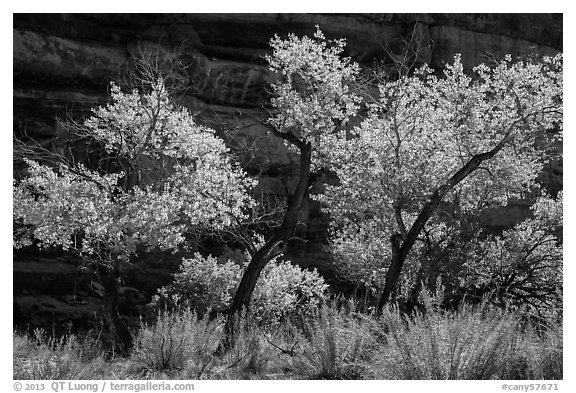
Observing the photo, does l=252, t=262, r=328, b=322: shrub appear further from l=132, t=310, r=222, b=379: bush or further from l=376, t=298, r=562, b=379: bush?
l=376, t=298, r=562, b=379: bush

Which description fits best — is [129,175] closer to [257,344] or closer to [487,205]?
[257,344]

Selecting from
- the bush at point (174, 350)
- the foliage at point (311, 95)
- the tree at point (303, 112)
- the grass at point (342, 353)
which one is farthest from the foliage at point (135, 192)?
the bush at point (174, 350)

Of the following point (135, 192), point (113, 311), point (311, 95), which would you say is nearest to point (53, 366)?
point (135, 192)

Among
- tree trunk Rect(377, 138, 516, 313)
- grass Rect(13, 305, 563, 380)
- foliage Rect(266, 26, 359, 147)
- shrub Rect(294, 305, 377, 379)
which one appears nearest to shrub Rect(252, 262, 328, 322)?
tree trunk Rect(377, 138, 516, 313)

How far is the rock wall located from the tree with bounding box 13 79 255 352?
42.8 ft

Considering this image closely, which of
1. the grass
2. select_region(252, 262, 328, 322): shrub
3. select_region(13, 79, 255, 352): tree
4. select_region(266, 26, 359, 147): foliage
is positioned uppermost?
select_region(266, 26, 359, 147): foliage

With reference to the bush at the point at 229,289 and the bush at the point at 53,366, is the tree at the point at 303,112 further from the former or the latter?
the bush at the point at 229,289

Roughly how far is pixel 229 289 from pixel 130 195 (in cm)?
828

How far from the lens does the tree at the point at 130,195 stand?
13.3 metres

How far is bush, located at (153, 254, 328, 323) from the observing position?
19.7m

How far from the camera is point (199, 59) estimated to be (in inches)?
1286

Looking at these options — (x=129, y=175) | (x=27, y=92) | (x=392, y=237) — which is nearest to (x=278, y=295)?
(x=392, y=237)

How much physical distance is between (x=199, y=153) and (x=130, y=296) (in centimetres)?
1457

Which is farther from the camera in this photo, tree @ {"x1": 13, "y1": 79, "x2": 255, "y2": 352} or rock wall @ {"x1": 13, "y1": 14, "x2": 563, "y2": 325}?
rock wall @ {"x1": 13, "y1": 14, "x2": 563, "y2": 325}
